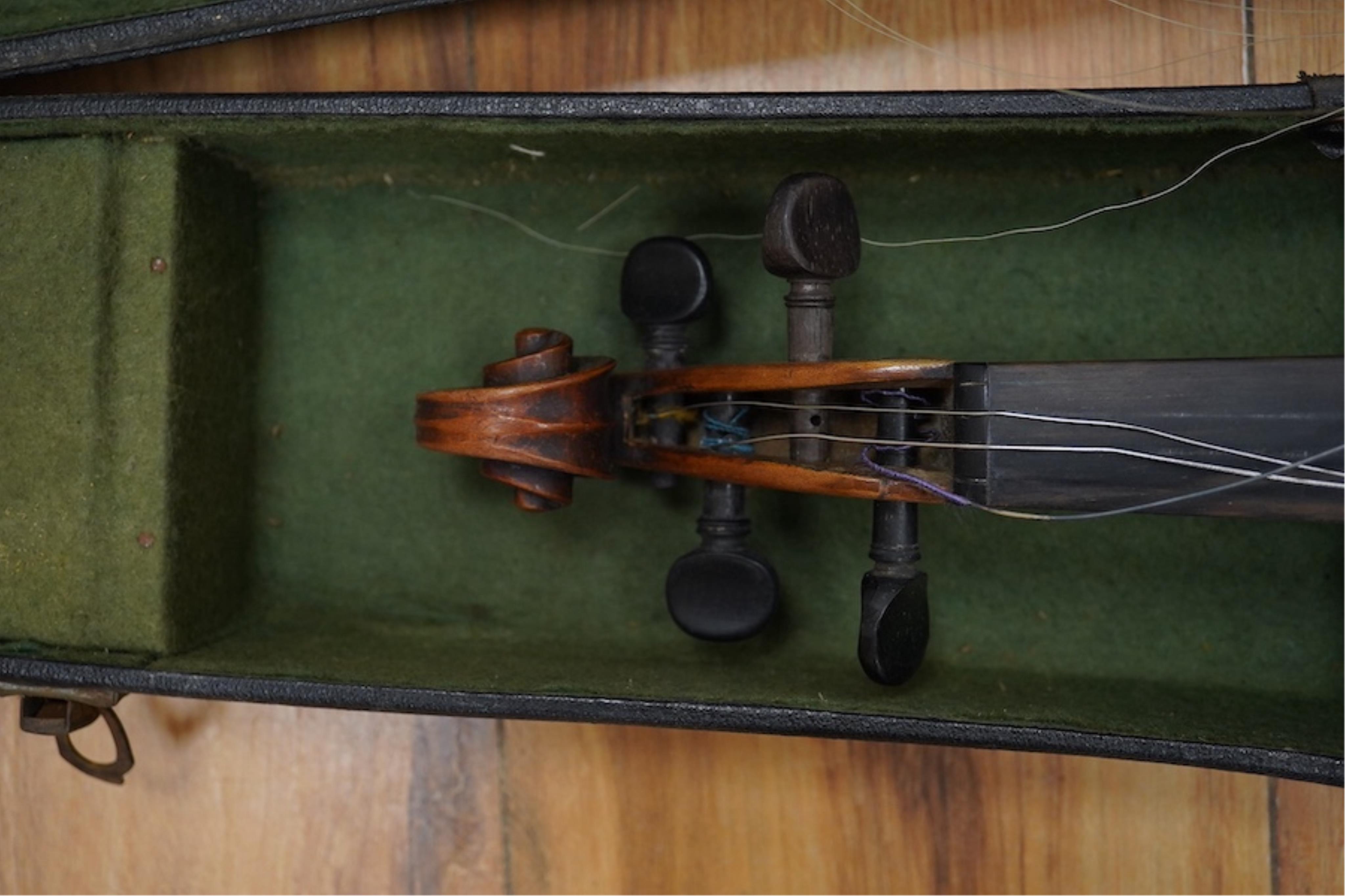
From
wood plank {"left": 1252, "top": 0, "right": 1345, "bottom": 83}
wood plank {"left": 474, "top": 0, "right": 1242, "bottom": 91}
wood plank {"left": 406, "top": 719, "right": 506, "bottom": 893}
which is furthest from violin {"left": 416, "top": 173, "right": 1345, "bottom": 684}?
wood plank {"left": 1252, "top": 0, "right": 1345, "bottom": 83}

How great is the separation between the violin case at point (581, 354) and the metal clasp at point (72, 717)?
0.05 feet

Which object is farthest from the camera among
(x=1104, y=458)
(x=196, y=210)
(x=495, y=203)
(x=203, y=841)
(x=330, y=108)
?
(x=203, y=841)

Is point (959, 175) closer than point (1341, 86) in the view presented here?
No

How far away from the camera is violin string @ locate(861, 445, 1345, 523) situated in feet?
3.57

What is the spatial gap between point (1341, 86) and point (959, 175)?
1.36 feet

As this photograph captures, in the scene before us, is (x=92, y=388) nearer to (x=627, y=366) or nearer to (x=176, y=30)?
(x=176, y=30)

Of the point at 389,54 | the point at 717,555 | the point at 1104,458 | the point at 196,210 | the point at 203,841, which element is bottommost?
the point at 203,841

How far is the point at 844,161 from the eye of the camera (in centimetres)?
141

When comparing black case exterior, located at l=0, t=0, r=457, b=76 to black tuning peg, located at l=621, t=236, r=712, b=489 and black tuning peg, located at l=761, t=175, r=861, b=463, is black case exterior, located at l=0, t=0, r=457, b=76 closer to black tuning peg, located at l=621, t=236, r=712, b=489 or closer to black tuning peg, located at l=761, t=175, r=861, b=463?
black tuning peg, located at l=621, t=236, r=712, b=489

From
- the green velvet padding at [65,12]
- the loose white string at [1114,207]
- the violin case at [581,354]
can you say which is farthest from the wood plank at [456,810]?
the green velvet padding at [65,12]

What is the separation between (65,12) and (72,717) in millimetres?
834

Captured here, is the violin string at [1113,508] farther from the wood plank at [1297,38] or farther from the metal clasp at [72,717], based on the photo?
the metal clasp at [72,717]

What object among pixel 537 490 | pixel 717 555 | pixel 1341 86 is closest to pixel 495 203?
pixel 537 490

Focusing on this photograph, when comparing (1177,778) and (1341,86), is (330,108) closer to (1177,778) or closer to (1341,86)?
(1341,86)
